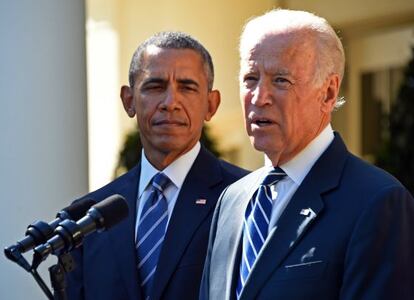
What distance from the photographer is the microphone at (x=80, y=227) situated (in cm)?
309

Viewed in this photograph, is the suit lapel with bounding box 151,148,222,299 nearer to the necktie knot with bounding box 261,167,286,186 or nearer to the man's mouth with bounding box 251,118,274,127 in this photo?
the necktie knot with bounding box 261,167,286,186

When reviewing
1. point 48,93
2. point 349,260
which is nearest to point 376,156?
point 48,93

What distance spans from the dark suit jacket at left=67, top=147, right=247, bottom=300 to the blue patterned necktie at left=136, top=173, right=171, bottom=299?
1.5 inches

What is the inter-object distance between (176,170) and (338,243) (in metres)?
1.23

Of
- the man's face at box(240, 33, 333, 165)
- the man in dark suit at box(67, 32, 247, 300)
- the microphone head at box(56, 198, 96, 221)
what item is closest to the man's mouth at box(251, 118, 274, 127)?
the man's face at box(240, 33, 333, 165)

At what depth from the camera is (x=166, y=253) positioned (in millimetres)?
4074

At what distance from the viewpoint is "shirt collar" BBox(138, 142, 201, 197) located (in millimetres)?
4324

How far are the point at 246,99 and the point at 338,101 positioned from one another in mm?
449

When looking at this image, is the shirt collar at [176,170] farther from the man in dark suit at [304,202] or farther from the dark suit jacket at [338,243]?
the dark suit jacket at [338,243]

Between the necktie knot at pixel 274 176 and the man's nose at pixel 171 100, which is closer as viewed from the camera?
the necktie knot at pixel 274 176

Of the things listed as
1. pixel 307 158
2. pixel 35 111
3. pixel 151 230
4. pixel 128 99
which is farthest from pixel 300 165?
pixel 35 111

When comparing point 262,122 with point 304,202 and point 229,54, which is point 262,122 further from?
point 229,54

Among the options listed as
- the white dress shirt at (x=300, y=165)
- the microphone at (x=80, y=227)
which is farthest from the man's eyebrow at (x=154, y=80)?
the microphone at (x=80, y=227)

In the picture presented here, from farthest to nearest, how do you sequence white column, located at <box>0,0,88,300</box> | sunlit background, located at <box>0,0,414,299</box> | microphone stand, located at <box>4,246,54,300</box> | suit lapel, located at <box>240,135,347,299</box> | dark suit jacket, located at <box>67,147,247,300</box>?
sunlit background, located at <box>0,0,414,299</box> → white column, located at <box>0,0,88,300</box> → dark suit jacket, located at <box>67,147,247,300</box> → suit lapel, located at <box>240,135,347,299</box> → microphone stand, located at <box>4,246,54,300</box>
